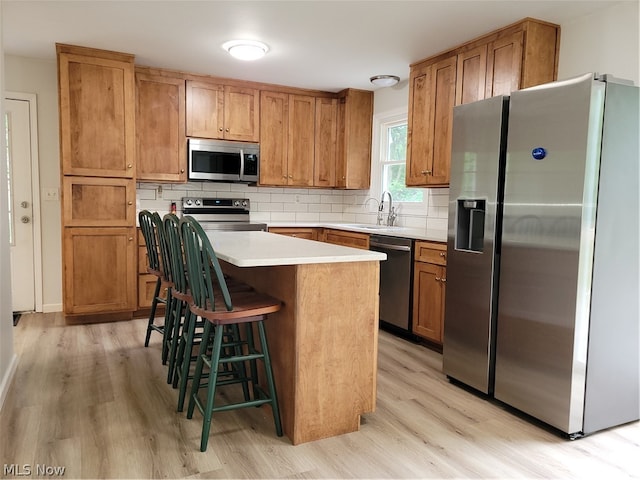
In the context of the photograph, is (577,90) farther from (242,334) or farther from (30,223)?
(30,223)

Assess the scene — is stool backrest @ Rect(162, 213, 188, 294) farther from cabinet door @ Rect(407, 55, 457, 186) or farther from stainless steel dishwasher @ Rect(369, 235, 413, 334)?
cabinet door @ Rect(407, 55, 457, 186)

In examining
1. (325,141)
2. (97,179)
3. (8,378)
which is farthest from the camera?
(325,141)

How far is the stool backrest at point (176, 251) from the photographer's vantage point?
2.25 meters

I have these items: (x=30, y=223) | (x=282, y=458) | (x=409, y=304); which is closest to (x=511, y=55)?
(x=409, y=304)

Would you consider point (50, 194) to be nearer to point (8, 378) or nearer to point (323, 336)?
point (8, 378)

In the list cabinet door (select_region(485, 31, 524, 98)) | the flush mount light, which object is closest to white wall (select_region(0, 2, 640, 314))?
cabinet door (select_region(485, 31, 524, 98))

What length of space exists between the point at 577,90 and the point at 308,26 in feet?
6.21

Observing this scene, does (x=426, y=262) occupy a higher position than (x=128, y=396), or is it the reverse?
(x=426, y=262)

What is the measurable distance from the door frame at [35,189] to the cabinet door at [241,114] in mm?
1714

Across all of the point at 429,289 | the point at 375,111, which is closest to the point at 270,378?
the point at 429,289

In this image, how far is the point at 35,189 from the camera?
437 cm

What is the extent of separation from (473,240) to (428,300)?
863 millimetres

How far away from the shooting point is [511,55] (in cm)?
318

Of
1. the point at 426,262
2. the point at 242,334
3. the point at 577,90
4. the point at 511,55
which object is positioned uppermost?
the point at 511,55
